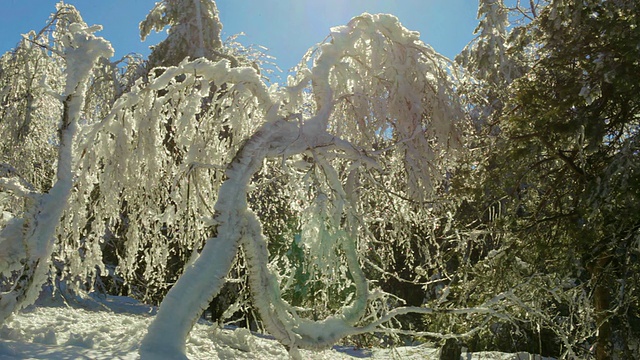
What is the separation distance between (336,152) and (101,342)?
110 inches

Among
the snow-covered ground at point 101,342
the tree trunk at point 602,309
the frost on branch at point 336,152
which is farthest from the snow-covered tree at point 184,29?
the tree trunk at point 602,309

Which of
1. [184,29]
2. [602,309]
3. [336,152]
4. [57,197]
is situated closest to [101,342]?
[57,197]

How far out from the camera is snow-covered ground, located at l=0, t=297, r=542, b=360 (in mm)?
4020

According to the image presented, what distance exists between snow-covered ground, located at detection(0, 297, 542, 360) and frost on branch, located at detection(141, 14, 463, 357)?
92cm

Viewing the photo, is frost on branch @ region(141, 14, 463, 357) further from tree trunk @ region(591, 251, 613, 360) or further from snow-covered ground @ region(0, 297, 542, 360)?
tree trunk @ region(591, 251, 613, 360)

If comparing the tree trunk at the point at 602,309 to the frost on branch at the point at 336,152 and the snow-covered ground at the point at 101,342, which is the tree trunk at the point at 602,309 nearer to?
the snow-covered ground at the point at 101,342

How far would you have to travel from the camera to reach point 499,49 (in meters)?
17.3

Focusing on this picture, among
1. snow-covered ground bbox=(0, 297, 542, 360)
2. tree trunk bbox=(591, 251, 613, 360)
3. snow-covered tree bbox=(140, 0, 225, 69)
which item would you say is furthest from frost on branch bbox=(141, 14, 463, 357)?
snow-covered tree bbox=(140, 0, 225, 69)

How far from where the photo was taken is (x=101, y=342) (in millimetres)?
4871

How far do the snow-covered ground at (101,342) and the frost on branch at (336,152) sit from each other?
92cm

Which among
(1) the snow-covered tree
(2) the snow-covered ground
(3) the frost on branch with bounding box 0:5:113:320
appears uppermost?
(1) the snow-covered tree

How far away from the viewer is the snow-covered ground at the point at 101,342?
4020 millimetres

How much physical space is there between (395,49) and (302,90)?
956mm

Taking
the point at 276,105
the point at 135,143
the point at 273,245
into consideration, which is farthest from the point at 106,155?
the point at 273,245
